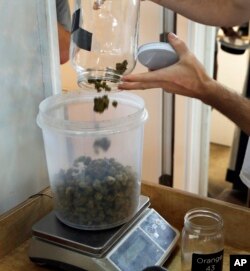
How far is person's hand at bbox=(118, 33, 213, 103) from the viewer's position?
0.85 metres

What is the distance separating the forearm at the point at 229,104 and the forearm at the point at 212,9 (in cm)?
20

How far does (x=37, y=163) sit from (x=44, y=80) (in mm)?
173

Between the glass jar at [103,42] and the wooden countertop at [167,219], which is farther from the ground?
the glass jar at [103,42]

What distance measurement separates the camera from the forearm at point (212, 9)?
1050 mm

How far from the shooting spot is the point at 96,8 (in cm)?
86

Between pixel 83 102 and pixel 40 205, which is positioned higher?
pixel 83 102

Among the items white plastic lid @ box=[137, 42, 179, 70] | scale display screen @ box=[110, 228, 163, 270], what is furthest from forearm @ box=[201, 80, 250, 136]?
scale display screen @ box=[110, 228, 163, 270]

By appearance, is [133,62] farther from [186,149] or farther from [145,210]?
[186,149]

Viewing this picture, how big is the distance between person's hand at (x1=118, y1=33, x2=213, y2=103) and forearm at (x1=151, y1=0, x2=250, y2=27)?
0.71 ft

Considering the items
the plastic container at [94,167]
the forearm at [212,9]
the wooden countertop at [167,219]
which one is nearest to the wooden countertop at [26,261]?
the wooden countertop at [167,219]

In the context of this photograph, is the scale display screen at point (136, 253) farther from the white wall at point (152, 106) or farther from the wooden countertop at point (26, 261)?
the white wall at point (152, 106)

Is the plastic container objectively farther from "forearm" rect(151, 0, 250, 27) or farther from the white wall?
the white wall

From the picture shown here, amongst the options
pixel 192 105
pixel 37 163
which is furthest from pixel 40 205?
pixel 192 105

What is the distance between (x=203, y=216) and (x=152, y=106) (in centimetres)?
114
